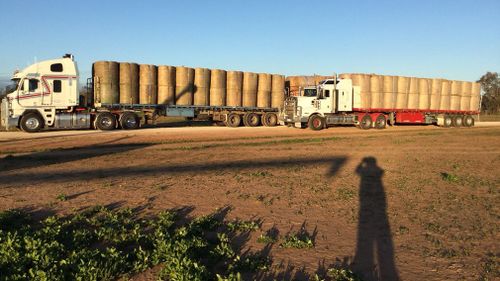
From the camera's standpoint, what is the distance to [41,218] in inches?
264

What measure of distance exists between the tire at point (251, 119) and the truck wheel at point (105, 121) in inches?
382

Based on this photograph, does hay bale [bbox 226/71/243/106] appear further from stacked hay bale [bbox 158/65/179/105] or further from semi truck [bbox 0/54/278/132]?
semi truck [bbox 0/54/278/132]

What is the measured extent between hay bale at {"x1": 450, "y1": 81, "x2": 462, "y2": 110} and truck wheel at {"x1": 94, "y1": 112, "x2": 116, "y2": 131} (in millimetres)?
28539

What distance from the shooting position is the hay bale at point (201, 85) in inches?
1181

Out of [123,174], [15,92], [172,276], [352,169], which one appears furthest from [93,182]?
[15,92]

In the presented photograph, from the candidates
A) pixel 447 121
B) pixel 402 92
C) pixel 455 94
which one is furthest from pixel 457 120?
pixel 402 92

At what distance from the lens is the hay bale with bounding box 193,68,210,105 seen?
3000 cm

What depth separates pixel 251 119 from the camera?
1261 inches

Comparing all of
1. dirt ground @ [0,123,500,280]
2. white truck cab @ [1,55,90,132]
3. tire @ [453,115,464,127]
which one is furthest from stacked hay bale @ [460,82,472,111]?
white truck cab @ [1,55,90,132]

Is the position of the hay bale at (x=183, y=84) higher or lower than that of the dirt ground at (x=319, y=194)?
higher

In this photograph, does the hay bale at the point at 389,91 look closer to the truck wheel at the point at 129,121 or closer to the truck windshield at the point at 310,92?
the truck windshield at the point at 310,92

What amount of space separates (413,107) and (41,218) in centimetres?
3342

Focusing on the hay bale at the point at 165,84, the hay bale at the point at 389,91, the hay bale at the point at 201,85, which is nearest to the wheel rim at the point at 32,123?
the hay bale at the point at 165,84

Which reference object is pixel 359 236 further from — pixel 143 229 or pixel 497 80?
pixel 497 80
